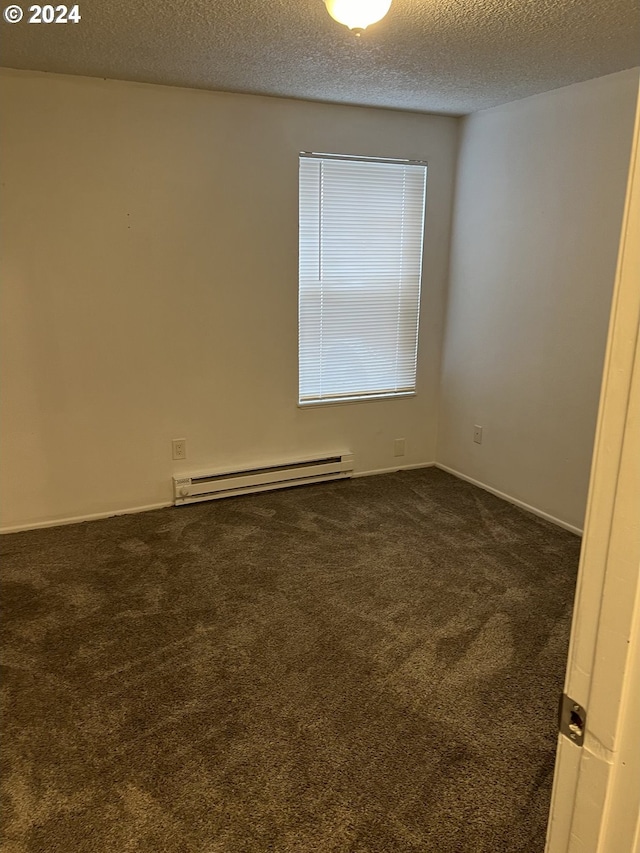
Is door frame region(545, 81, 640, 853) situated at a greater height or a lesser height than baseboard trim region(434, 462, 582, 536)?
greater

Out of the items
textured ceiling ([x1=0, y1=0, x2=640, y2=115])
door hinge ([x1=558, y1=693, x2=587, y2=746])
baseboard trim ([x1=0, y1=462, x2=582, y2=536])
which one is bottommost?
baseboard trim ([x1=0, y1=462, x2=582, y2=536])

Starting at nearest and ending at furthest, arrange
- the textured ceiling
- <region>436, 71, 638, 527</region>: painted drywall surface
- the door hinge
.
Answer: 1. the door hinge
2. the textured ceiling
3. <region>436, 71, 638, 527</region>: painted drywall surface

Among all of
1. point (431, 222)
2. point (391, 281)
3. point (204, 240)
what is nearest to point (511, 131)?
point (431, 222)

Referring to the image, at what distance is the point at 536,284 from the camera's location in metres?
3.37

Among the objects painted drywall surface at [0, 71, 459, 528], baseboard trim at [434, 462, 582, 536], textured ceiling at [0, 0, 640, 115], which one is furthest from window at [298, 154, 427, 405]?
baseboard trim at [434, 462, 582, 536]

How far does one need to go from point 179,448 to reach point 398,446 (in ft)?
5.12

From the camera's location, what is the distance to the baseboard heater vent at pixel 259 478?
358cm

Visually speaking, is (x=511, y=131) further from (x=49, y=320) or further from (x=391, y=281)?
(x=49, y=320)

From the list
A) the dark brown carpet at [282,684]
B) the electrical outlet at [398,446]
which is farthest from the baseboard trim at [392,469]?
the dark brown carpet at [282,684]

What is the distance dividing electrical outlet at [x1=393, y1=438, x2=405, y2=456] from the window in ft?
1.17

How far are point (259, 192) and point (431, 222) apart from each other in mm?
1210

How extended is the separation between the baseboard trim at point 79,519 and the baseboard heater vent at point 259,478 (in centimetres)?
16

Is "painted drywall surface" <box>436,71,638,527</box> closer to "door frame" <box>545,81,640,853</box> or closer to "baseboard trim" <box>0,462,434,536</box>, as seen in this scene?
"baseboard trim" <box>0,462,434,536</box>

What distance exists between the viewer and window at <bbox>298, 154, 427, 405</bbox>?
12.0 ft
